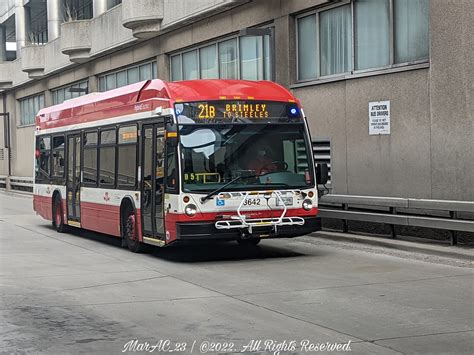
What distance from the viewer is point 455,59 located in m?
15.0

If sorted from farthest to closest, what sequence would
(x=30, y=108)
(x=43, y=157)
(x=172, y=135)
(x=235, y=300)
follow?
(x=30, y=108)
(x=43, y=157)
(x=172, y=135)
(x=235, y=300)

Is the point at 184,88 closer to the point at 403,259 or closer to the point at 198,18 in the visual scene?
the point at 403,259

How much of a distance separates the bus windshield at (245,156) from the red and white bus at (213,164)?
0.05 ft

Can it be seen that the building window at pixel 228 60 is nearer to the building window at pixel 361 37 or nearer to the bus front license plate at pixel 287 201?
the building window at pixel 361 37

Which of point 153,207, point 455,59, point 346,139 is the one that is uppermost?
point 455,59

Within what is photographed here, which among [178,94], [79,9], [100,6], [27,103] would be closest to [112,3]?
[100,6]

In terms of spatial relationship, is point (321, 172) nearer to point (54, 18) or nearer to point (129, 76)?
point (129, 76)

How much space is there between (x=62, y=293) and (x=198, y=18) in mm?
15914

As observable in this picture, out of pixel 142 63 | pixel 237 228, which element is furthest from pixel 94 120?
pixel 142 63

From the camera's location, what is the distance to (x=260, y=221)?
42.9 feet

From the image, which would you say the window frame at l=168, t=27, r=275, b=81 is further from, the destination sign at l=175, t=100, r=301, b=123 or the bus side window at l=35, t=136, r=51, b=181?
the destination sign at l=175, t=100, r=301, b=123

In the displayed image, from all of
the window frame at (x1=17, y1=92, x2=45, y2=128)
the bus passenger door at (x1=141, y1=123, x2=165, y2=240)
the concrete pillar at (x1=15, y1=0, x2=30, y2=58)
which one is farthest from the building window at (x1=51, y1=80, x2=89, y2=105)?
the bus passenger door at (x1=141, y1=123, x2=165, y2=240)

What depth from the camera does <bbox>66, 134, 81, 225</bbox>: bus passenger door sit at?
18062mm

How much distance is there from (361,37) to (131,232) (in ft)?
24.1
